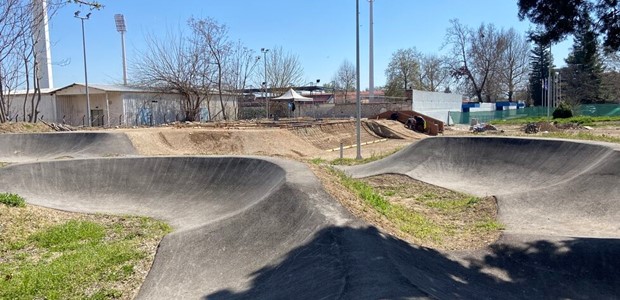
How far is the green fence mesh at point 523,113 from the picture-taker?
51844mm

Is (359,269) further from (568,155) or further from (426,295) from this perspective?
(568,155)

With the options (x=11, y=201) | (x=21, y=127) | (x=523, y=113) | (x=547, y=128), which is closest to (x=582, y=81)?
(x=523, y=113)

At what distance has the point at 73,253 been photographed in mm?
6711

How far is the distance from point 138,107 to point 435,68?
55.1m

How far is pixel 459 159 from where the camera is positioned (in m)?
15.5

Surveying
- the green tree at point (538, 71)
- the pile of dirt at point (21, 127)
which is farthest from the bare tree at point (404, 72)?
the pile of dirt at point (21, 127)

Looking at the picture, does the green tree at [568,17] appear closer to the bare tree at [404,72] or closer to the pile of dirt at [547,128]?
the pile of dirt at [547,128]

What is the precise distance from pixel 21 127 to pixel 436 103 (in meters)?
36.6

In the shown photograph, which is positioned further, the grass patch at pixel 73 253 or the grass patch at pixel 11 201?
the grass patch at pixel 11 201

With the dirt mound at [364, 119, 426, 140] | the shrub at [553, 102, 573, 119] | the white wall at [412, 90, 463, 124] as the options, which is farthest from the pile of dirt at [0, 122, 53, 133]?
the shrub at [553, 102, 573, 119]

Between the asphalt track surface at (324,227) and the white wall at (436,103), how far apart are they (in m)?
28.9

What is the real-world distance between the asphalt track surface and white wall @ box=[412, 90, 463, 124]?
1139 inches

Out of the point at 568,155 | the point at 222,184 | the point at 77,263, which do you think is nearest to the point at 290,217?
the point at 77,263

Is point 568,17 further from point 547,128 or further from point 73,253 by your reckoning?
point 547,128
